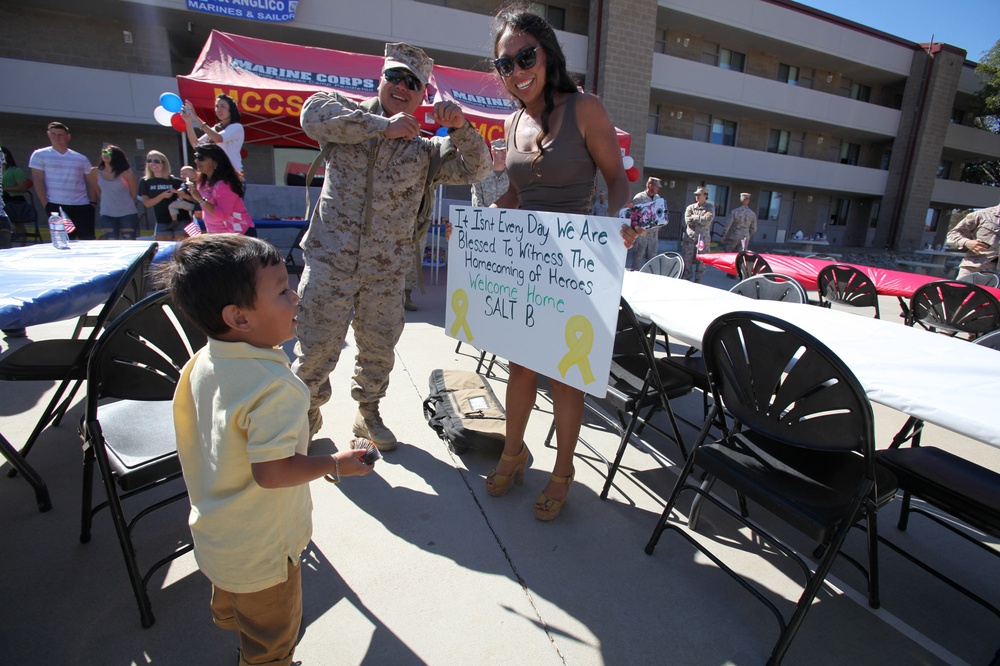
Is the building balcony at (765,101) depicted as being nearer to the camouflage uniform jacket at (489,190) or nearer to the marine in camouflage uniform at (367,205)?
the camouflage uniform jacket at (489,190)

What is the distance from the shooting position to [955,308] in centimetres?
402

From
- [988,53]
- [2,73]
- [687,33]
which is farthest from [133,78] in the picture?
[988,53]

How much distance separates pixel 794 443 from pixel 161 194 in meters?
6.92

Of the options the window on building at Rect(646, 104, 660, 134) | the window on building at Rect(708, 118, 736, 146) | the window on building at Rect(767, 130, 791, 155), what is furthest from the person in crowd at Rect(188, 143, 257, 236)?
the window on building at Rect(767, 130, 791, 155)

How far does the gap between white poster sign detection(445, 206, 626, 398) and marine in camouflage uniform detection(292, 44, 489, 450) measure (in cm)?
27

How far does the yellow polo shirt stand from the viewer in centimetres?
103

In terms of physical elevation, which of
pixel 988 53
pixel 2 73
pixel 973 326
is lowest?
pixel 973 326

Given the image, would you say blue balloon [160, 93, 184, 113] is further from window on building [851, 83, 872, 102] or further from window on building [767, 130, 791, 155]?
window on building [851, 83, 872, 102]

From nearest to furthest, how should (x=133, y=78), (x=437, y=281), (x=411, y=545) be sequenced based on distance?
(x=411, y=545)
(x=437, y=281)
(x=133, y=78)

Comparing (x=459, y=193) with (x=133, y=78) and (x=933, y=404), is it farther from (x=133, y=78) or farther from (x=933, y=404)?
(x=933, y=404)

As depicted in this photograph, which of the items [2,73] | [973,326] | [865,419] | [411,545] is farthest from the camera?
[2,73]

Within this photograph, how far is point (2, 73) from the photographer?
430 inches

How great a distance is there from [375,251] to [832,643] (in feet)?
7.80

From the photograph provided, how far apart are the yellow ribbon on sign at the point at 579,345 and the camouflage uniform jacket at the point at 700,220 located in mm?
9362
